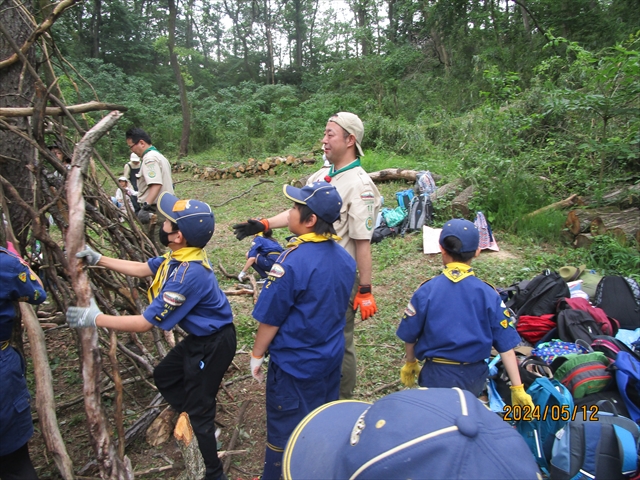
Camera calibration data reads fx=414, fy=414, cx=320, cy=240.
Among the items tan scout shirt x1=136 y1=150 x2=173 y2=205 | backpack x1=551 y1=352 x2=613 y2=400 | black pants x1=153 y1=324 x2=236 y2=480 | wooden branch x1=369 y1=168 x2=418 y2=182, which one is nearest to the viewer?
black pants x1=153 y1=324 x2=236 y2=480

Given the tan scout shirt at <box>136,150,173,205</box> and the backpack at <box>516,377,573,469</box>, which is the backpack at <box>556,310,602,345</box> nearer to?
the backpack at <box>516,377,573,469</box>

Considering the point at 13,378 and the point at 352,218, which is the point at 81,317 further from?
the point at 352,218

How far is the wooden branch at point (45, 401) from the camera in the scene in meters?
2.13

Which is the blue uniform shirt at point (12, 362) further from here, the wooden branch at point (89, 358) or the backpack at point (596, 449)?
the backpack at point (596, 449)

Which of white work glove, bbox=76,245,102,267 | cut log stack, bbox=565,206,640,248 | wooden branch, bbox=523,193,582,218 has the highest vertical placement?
white work glove, bbox=76,245,102,267

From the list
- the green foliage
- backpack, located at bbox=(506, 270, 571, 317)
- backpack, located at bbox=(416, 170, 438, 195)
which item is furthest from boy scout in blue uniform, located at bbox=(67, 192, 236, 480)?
backpack, located at bbox=(416, 170, 438, 195)

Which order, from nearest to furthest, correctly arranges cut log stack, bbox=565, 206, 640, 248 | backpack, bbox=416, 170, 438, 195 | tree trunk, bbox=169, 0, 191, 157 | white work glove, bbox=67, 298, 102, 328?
white work glove, bbox=67, 298, 102, 328 → cut log stack, bbox=565, 206, 640, 248 → backpack, bbox=416, 170, 438, 195 → tree trunk, bbox=169, 0, 191, 157

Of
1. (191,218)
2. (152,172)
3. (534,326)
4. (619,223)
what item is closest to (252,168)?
(152,172)

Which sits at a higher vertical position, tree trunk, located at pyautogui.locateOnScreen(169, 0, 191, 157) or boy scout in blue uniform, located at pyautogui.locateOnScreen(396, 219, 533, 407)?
tree trunk, located at pyautogui.locateOnScreen(169, 0, 191, 157)

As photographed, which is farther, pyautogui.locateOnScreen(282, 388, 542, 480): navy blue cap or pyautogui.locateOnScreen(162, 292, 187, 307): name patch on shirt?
pyautogui.locateOnScreen(162, 292, 187, 307): name patch on shirt

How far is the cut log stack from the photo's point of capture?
5352 millimetres

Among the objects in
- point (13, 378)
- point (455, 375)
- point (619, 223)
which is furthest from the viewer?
point (619, 223)

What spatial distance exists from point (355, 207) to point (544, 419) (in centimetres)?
181

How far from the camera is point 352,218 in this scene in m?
2.92
